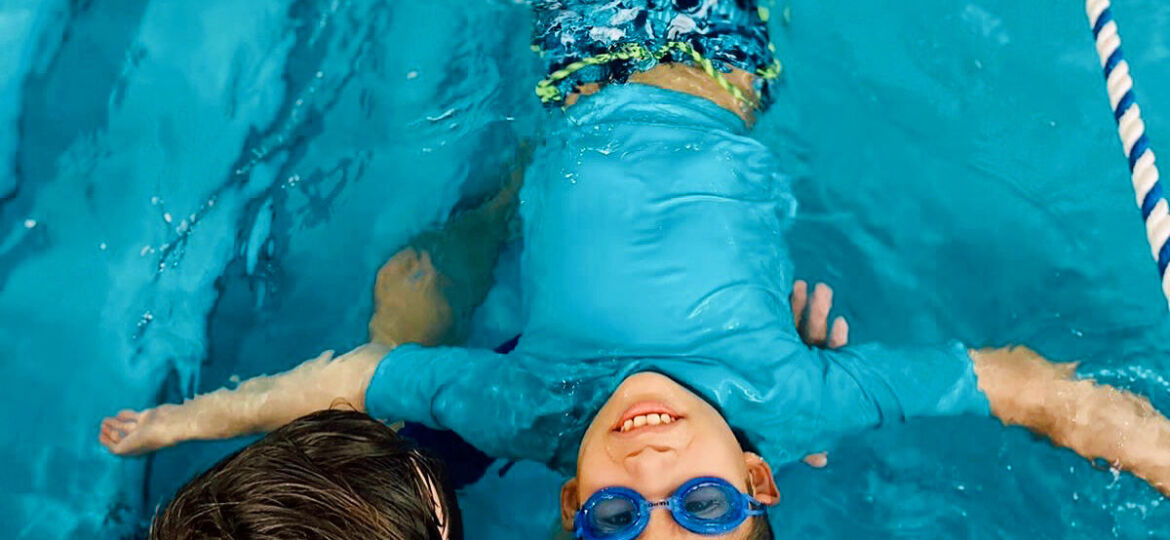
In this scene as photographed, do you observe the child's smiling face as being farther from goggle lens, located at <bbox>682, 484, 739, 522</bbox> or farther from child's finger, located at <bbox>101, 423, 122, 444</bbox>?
child's finger, located at <bbox>101, 423, 122, 444</bbox>

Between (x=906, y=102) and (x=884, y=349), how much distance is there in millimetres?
1333

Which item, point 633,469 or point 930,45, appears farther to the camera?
point 930,45

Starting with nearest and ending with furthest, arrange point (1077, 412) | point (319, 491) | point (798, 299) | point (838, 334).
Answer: point (319, 491), point (1077, 412), point (838, 334), point (798, 299)

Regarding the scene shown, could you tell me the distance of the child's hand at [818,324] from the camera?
293 centimetres

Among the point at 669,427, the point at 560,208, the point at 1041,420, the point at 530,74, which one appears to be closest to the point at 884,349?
the point at 1041,420

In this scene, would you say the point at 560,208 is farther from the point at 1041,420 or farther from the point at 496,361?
the point at 1041,420

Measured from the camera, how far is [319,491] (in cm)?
207

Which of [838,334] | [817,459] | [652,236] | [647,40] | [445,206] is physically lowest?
[817,459]

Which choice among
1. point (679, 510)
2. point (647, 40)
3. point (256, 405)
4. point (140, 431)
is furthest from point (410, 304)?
point (679, 510)

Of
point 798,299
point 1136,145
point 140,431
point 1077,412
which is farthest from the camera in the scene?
point 798,299

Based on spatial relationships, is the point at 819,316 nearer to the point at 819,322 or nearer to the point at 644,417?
the point at 819,322

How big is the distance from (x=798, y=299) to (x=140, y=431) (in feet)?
6.51

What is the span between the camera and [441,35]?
12.5 ft

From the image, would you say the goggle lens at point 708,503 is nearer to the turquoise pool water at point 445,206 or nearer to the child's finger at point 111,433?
the turquoise pool water at point 445,206
